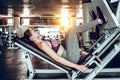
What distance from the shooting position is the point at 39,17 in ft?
80.3

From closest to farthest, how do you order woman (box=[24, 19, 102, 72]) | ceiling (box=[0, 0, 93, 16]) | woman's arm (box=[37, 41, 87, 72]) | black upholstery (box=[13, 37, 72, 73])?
woman's arm (box=[37, 41, 87, 72]) < woman (box=[24, 19, 102, 72]) < black upholstery (box=[13, 37, 72, 73]) < ceiling (box=[0, 0, 93, 16])

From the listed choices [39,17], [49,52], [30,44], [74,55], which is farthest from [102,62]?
[39,17]

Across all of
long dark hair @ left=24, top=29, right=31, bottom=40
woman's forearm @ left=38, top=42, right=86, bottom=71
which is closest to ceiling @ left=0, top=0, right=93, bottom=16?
long dark hair @ left=24, top=29, right=31, bottom=40

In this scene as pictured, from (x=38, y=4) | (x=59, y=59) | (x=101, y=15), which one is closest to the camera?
(x=59, y=59)

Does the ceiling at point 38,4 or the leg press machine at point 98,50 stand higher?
the ceiling at point 38,4

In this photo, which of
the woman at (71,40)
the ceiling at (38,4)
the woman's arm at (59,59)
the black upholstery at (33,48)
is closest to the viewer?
the woman's arm at (59,59)

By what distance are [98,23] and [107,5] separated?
25 cm

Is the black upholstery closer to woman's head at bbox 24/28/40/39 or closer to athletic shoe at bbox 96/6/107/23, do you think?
woman's head at bbox 24/28/40/39

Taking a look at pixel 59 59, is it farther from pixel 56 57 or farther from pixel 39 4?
pixel 39 4

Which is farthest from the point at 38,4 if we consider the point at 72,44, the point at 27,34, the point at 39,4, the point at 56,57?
the point at 56,57

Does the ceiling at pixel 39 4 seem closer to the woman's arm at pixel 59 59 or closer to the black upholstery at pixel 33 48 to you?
the black upholstery at pixel 33 48

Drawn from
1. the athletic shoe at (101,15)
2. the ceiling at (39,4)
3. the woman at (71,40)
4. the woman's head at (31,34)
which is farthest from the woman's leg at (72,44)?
the ceiling at (39,4)

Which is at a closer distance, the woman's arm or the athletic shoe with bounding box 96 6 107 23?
the woman's arm

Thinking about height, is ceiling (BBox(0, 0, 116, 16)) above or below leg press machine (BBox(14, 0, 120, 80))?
above
